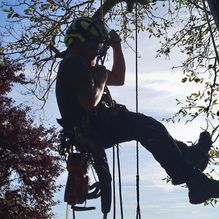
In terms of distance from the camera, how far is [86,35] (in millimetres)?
4574

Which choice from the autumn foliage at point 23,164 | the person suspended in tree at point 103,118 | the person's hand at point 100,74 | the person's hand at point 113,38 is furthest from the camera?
the autumn foliage at point 23,164

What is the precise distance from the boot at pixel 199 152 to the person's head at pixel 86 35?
120 cm

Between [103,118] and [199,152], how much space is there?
3.03 ft

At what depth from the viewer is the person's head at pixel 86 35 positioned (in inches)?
180

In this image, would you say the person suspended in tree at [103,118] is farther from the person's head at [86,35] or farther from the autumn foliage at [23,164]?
the autumn foliage at [23,164]

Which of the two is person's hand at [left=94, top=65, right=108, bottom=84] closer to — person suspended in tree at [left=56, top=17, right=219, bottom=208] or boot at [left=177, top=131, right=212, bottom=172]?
person suspended in tree at [left=56, top=17, right=219, bottom=208]

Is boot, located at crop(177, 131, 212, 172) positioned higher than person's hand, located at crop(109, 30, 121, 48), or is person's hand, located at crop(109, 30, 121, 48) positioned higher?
person's hand, located at crop(109, 30, 121, 48)

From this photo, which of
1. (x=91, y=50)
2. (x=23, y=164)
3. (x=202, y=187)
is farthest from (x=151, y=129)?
Result: (x=23, y=164)

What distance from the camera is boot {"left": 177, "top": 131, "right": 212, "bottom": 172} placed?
4767mm

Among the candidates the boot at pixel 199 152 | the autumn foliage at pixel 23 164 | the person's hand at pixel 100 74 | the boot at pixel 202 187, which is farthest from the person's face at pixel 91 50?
the autumn foliage at pixel 23 164

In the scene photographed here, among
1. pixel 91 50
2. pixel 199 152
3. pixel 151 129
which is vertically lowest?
pixel 199 152

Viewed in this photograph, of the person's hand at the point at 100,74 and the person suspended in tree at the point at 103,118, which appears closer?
the person suspended in tree at the point at 103,118

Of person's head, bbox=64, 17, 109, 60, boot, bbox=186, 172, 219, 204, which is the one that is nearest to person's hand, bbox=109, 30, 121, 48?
person's head, bbox=64, 17, 109, 60

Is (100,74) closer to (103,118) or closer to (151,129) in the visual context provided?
(103,118)
